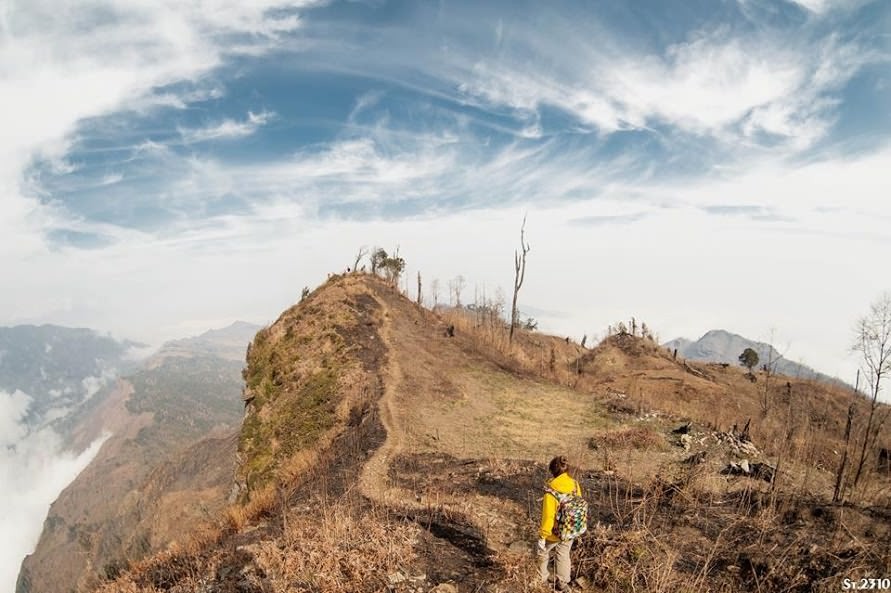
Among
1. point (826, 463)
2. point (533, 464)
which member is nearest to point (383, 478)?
point (533, 464)

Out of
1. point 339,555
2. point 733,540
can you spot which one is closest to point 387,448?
point 339,555

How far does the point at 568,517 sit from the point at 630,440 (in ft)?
37.8

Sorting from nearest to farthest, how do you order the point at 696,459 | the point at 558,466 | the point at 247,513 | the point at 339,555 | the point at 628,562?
1. the point at 558,466
2. the point at 628,562
3. the point at 339,555
4. the point at 247,513
5. the point at 696,459

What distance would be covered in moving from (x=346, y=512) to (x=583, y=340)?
5612 centimetres

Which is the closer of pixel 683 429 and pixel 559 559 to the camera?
pixel 559 559

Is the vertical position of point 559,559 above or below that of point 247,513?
above

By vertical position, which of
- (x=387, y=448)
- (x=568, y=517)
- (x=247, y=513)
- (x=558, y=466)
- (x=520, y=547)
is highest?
(x=558, y=466)

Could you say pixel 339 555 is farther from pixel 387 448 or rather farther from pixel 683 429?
pixel 683 429

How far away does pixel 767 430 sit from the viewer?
21.5 metres

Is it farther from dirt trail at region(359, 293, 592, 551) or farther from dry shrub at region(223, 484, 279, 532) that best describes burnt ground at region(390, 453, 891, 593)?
dry shrub at region(223, 484, 279, 532)

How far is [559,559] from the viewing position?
8211 millimetres

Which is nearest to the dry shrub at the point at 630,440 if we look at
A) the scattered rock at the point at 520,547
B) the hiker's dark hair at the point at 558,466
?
the scattered rock at the point at 520,547

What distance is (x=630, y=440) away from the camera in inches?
720

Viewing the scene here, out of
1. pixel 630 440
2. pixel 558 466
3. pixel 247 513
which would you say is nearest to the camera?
pixel 558 466
